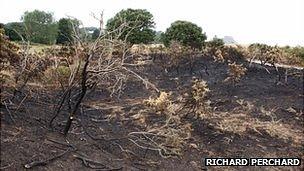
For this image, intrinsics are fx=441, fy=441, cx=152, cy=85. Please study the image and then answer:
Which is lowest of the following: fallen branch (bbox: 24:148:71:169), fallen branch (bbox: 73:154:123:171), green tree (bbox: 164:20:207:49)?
fallen branch (bbox: 73:154:123:171)

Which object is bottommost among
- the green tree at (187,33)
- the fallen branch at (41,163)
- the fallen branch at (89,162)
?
the fallen branch at (89,162)

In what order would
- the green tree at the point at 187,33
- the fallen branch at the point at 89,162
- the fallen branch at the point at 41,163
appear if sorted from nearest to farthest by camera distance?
the fallen branch at the point at 41,163 < the fallen branch at the point at 89,162 < the green tree at the point at 187,33

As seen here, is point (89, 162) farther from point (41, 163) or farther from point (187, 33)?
point (187, 33)

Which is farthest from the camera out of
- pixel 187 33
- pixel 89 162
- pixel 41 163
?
pixel 187 33

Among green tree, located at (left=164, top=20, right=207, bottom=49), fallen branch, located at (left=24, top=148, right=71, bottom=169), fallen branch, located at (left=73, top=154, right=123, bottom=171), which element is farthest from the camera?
green tree, located at (left=164, top=20, right=207, bottom=49)

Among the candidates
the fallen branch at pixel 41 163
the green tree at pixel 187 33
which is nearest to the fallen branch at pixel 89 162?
the fallen branch at pixel 41 163

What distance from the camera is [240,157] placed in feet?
30.0

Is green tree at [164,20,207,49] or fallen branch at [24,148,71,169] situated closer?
fallen branch at [24,148,71,169]

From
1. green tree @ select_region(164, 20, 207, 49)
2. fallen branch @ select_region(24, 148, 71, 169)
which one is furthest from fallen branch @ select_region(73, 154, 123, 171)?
green tree @ select_region(164, 20, 207, 49)

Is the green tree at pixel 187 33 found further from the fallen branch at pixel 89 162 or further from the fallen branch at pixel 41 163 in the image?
the fallen branch at pixel 41 163

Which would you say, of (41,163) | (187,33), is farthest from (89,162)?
(187,33)

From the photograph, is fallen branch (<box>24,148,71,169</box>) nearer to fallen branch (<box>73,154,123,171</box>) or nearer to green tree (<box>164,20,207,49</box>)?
fallen branch (<box>73,154,123,171</box>)

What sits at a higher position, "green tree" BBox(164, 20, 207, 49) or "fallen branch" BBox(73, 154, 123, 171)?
"green tree" BBox(164, 20, 207, 49)

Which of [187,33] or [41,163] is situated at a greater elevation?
[187,33]
